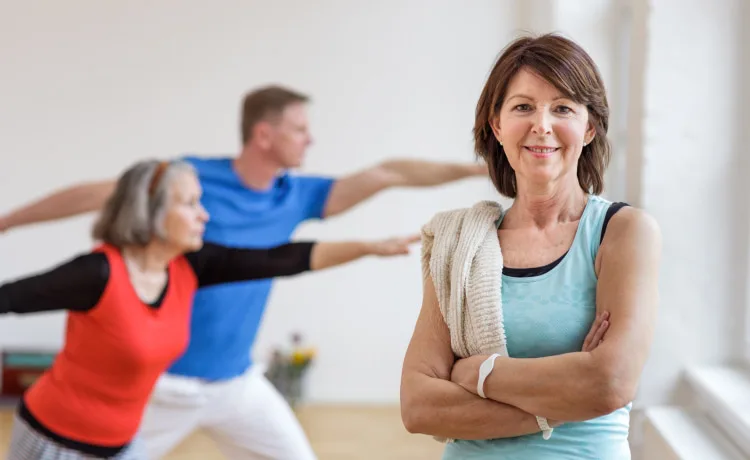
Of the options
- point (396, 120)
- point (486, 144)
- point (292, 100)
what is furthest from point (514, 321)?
point (396, 120)

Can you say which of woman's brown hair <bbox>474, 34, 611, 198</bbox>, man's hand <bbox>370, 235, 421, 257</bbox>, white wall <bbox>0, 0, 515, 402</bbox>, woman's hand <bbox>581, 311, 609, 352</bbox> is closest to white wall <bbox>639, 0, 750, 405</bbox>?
man's hand <bbox>370, 235, 421, 257</bbox>

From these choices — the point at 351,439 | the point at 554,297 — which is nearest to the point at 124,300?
the point at 554,297

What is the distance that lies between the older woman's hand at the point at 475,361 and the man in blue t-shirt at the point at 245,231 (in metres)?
1.32

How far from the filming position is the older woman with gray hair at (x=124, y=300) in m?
2.26

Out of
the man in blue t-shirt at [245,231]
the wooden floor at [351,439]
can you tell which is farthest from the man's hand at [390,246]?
the wooden floor at [351,439]

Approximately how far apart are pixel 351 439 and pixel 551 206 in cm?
341

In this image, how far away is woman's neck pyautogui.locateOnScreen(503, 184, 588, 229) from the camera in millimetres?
1332

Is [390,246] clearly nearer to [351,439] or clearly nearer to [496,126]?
[496,126]

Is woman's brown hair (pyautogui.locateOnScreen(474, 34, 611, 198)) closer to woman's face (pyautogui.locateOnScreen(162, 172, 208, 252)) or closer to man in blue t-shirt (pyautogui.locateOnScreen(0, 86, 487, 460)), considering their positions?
man in blue t-shirt (pyautogui.locateOnScreen(0, 86, 487, 460))

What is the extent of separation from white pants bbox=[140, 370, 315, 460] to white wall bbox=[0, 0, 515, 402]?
257 cm

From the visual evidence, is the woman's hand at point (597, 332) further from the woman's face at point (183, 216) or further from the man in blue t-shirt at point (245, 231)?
the woman's face at point (183, 216)

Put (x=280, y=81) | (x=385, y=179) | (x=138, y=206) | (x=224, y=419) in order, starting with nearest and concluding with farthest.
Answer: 1. (x=138, y=206)
2. (x=224, y=419)
3. (x=385, y=179)
4. (x=280, y=81)

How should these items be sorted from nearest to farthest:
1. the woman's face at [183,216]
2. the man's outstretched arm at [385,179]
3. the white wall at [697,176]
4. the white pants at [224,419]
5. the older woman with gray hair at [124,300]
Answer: the older woman with gray hair at [124,300]
the white wall at [697,176]
the woman's face at [183,216]
the white pants at [224,419]
the man's outstretched arm at [385,179]

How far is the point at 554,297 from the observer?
1276 millimetres
